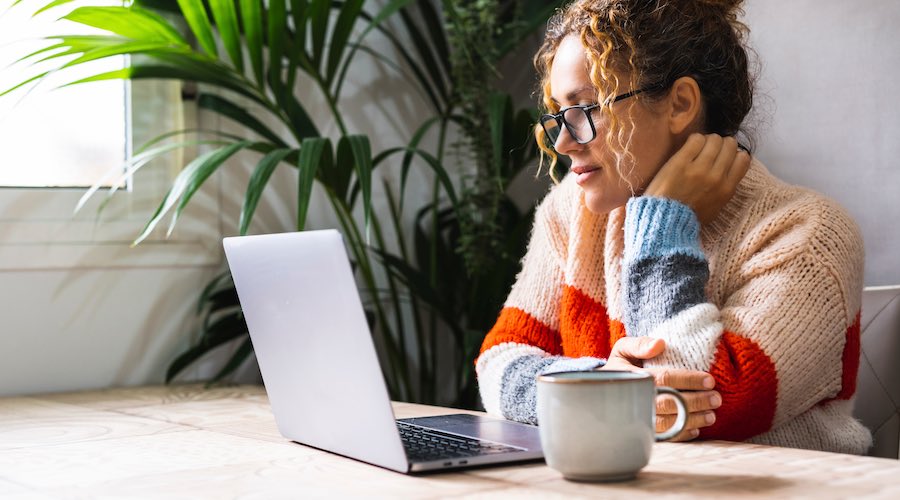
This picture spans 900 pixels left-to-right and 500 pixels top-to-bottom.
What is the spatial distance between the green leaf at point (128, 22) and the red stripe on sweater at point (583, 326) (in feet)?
3.10

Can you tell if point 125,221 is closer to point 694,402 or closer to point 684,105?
point 684,105

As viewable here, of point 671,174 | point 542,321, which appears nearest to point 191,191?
point 542,321

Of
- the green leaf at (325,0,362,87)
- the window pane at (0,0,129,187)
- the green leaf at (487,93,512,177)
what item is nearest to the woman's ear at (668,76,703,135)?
the green leaf at (487,93,512,177)

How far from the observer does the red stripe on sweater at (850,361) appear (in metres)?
1.22

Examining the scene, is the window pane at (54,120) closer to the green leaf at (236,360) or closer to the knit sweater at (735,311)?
the green leaf at (236,360)

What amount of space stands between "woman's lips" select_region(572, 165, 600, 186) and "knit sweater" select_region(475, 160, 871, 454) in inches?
2.9

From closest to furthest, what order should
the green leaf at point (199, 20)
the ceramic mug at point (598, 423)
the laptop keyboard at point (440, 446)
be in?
the ceramic mug at point (598, 423) < the laptop keyboard at point (440, 446) < the green leaf at point (199, 20)

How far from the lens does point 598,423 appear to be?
74 cm

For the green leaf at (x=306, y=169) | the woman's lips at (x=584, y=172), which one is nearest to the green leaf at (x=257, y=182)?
the green leaf at (x=306, y=169)

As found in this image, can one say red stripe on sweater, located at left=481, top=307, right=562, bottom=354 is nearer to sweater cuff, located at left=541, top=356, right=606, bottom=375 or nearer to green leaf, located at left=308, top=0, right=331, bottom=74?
sweater cuff, located at left=541, top=356, right=606, bottom=375

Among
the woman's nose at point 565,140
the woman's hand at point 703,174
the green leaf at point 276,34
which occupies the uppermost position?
the green leaf at point 276,34

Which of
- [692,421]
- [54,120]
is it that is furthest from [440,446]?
[54,120]

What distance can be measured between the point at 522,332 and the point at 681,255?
307 mm

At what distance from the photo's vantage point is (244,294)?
1018 mm
